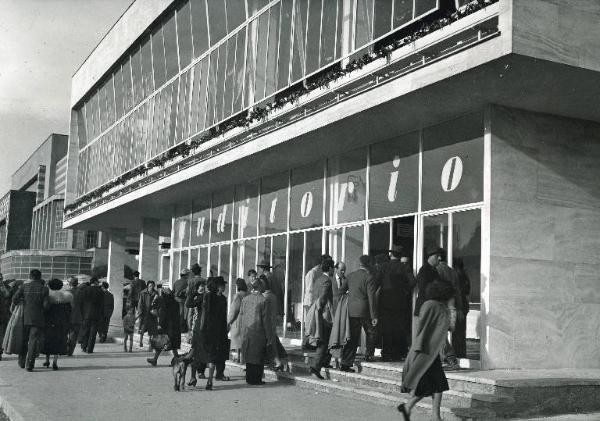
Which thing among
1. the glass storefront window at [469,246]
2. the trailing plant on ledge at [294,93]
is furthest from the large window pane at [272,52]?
the glass storefront window at [469,246]

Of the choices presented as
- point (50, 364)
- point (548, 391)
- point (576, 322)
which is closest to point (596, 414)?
point (548, 391)

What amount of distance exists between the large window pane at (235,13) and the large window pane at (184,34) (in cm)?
283

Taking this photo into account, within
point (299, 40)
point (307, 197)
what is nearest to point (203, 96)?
point (307, 197)

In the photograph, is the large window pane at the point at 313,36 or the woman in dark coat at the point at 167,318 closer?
the woman in dark coat at the point at 167,318

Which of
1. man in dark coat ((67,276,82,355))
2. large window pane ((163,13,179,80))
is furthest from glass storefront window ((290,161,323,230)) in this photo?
large window pane ((163,13,179,80))

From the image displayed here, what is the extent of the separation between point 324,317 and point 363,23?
17.7ft

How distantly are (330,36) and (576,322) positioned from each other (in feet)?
23.2

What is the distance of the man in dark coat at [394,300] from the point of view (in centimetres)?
1259

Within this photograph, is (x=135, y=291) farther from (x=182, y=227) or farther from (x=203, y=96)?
(x=182, y=227)

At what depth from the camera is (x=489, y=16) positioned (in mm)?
10594

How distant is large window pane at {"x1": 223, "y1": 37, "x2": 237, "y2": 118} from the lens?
1956cm

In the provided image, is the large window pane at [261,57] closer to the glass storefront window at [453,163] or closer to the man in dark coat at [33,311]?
the glass storefront window at [453,163]

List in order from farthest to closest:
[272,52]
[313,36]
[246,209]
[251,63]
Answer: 1. [246,209]
2. [251,63]
3. [272,52]
4. [313,36]

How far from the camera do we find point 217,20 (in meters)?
20.8
